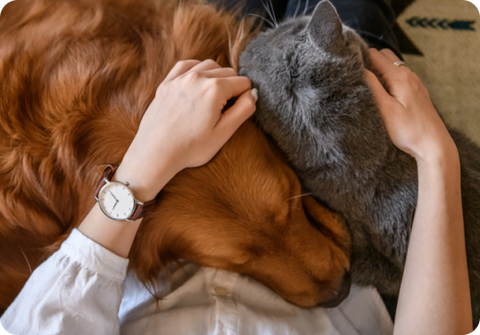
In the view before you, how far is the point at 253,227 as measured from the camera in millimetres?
914

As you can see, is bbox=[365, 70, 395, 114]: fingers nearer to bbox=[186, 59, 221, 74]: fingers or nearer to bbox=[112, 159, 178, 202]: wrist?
bbox=[186, 59, 221, 74]: fingers

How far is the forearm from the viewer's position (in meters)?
0.86

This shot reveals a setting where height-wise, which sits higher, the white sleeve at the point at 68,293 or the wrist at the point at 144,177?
the wrist at the point at 144,177

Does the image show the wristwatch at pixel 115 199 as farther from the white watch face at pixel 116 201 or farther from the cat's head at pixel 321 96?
the cat's head at pixel 321 96

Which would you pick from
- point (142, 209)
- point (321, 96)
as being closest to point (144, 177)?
point (142, 209)

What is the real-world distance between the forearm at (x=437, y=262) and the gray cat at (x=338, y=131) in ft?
0.17

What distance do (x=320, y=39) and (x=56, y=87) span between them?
707 mm

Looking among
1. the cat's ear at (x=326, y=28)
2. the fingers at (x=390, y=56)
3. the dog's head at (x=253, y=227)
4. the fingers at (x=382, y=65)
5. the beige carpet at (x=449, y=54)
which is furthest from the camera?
the beige carpet at (x=449, y=54)

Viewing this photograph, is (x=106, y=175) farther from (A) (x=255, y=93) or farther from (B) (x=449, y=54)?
(B) (x=449, y=54)

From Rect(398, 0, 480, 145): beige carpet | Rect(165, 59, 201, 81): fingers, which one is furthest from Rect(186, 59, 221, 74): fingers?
Rect(398, 0, 480, 145): beige carpet

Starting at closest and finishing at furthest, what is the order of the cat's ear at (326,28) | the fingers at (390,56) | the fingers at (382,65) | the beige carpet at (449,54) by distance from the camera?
1. the cat's ear at (326,28)
2. the fingers at (382,65)
3. the fingers at (390,56)
4. the beige carpet at (449,54)

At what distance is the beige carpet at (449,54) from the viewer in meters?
1.80

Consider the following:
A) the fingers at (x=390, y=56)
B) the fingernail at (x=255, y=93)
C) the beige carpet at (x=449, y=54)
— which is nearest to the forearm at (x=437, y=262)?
the fingers at (x=390, y=56)

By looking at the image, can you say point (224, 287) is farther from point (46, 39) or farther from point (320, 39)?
point (46, 39)
